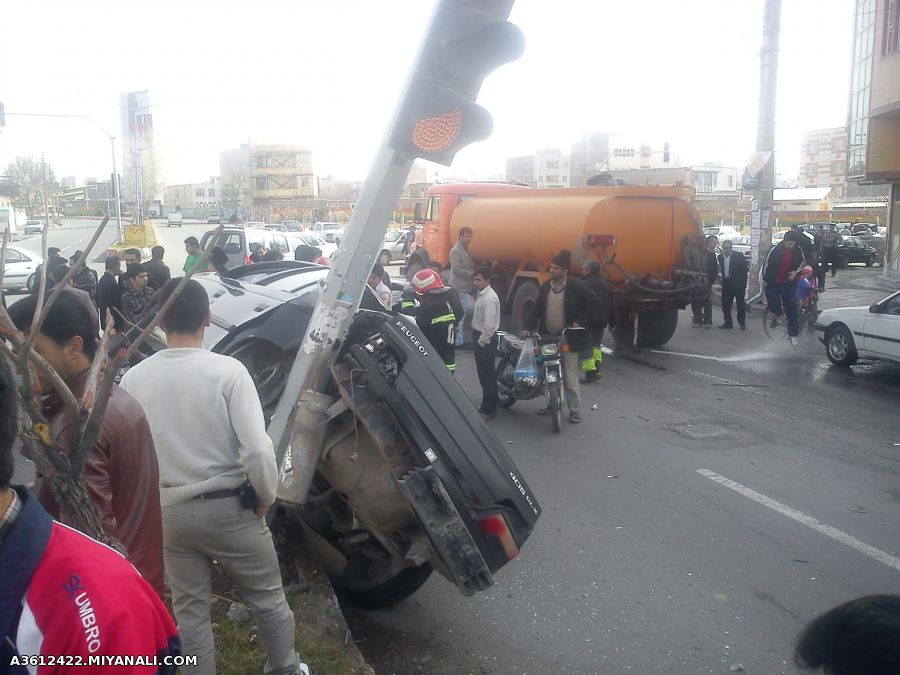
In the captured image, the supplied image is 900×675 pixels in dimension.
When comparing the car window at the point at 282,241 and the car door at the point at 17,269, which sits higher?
the car window at the point at 282,241

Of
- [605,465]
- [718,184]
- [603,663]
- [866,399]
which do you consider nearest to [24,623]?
[603,663]

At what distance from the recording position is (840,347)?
11445 millimetres

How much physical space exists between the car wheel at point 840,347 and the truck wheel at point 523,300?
4.67 metres

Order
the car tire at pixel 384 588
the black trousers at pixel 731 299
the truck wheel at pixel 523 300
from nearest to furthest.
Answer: the car tire at pixel 384 588 → the truck wheel at pixel 523 300 → the black trousers at pixel 731 299

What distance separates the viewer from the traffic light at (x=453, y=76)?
10.9 feet

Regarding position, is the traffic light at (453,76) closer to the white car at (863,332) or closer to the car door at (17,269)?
the white car at (863,332)

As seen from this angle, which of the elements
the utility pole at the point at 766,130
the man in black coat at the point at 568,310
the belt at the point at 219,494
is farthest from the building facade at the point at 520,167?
the belt at the point at 219,494

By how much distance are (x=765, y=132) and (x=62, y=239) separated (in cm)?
1587

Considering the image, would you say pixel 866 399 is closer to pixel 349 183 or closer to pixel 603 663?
pixel 603 663

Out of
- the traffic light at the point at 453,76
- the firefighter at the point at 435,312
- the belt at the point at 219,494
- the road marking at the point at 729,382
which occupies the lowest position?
the road marking at the point at 729,382

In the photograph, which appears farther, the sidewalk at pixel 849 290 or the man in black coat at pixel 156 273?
the sidewalk at pixel 849 290

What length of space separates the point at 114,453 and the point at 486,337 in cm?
621

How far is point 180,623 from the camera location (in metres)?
3.08

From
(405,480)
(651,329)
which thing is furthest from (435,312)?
(651,329)
